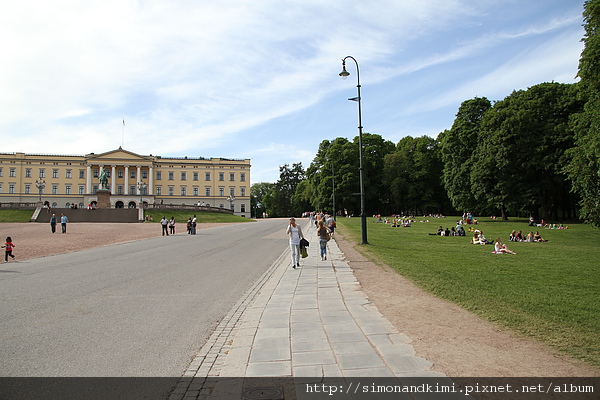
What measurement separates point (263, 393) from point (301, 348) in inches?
Answer: 52.0

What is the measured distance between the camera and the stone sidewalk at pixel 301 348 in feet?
14.1

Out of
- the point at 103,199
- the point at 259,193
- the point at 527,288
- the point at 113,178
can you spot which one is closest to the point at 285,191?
the point at 259,193

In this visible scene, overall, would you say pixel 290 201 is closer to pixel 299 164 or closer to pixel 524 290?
pixel 299 164

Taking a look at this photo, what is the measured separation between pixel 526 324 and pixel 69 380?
6.25 m

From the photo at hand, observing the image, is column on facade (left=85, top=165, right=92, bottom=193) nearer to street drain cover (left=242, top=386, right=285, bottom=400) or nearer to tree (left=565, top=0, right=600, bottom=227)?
tree (left=565, top=0, right=600, bottom=227)

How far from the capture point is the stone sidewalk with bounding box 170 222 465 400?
14.1 ft

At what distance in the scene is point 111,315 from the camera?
736cm

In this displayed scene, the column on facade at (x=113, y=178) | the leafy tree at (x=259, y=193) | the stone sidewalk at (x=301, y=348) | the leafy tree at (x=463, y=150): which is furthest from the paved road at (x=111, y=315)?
the leafy tree at (x=259, y=193)

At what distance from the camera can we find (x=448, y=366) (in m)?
4.55

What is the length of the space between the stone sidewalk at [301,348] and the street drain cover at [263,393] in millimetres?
30

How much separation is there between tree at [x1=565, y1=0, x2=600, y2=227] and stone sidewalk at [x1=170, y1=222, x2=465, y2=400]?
20.6 m

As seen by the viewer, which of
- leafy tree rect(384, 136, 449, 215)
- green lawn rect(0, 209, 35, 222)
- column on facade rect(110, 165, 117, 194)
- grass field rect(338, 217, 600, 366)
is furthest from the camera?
column on facade rect(110, 165, 117, 194)

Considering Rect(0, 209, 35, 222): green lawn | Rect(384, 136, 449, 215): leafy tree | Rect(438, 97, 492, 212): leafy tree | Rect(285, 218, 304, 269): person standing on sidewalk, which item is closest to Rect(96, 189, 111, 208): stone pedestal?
Rect(0, 209, 35, 222): green lawn

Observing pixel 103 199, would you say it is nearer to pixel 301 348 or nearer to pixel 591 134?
pixel 591 134
